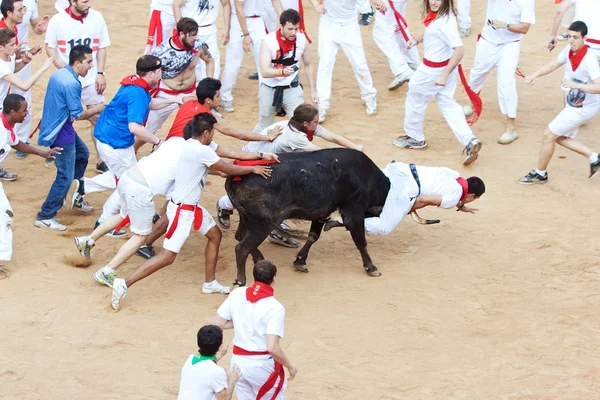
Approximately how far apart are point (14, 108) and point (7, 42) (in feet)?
4.06

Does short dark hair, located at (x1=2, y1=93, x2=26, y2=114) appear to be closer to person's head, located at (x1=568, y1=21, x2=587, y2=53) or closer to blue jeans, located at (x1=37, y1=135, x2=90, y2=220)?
blue jeans, located at (x1=37, y1=135, x2=90, y2=220)

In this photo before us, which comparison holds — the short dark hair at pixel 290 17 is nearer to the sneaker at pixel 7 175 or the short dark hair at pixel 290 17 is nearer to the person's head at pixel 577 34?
the person's head at pixel 577 34

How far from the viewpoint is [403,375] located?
25.3 feet

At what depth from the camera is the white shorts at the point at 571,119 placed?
1073cm

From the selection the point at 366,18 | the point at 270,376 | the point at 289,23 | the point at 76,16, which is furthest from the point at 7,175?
the point at 366,18

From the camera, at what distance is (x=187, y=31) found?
34.0ft

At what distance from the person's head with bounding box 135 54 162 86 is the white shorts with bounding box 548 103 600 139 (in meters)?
4.80

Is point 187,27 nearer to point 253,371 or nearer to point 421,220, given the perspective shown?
point 421,220

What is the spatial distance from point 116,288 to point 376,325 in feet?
7.93

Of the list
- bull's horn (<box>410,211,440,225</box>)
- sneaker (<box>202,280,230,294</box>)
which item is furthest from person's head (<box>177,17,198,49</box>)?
bull's horn (<box>410,211,440,225</box>)

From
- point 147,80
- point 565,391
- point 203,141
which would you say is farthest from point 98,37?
point 565,391

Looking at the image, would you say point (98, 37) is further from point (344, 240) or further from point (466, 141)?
point (466, 141)

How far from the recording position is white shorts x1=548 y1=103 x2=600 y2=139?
1073 centimetres

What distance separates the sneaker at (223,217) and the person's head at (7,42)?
9.17 feet
